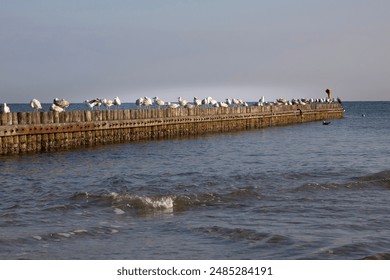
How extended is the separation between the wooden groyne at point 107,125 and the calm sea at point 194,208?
2.30 m

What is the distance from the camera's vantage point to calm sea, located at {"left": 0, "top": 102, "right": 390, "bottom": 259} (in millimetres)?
10469

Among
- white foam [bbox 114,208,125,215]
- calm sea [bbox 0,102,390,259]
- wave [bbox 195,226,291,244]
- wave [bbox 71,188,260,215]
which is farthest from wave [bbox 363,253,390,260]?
white foam [bbox 114,208,125,215]

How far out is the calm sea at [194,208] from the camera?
34.3ft

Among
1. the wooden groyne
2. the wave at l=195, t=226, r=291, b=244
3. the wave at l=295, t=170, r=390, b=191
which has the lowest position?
the wave at l=295, t=170, r=390, b=191

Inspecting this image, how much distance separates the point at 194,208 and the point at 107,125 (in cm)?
2201

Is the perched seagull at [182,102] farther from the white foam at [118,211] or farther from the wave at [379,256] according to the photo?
the wave at [379,256]

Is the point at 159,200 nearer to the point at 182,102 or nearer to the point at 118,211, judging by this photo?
the point at 118,211

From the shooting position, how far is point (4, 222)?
12.8 meters

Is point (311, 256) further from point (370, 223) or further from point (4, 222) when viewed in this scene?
point (4, 222)

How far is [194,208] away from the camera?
575 inches

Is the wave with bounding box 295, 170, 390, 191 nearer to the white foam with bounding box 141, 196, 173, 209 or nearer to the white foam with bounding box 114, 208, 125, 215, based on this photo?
the white foam with bounding box 141, 196, 173, 209

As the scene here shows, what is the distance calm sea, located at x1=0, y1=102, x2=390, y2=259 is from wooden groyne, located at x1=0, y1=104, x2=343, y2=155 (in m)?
2.30

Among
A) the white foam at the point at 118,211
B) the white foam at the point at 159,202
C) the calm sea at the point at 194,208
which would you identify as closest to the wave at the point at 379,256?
the calm sea at the point at 194,208

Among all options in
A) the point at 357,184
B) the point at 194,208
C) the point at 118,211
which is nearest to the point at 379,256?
the point at 194,208
